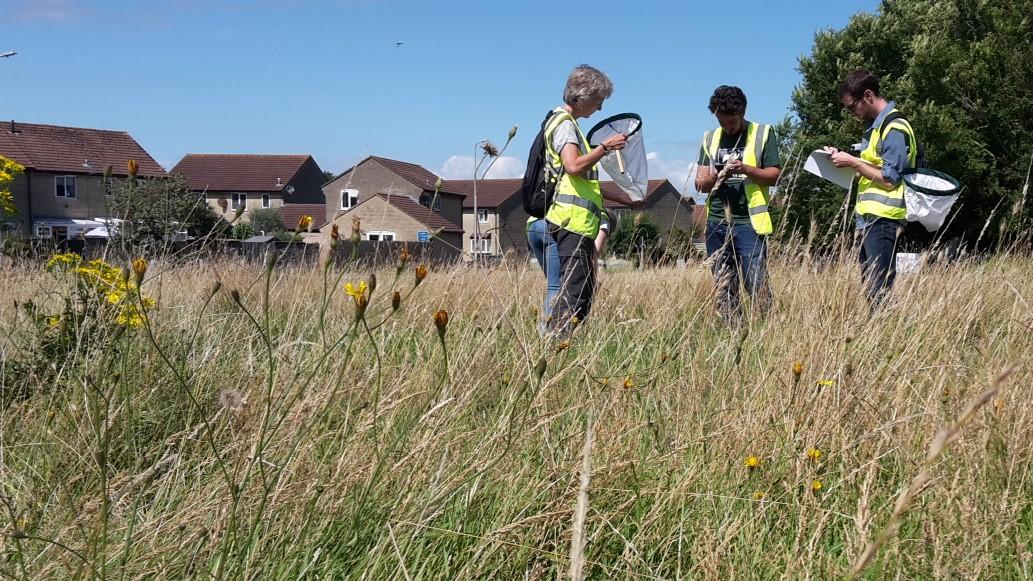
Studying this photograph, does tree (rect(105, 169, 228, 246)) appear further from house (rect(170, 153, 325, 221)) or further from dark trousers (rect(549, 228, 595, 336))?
house (rect(170, 153, 325, 221))

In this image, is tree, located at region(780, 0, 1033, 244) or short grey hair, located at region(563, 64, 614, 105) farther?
tree, located at region(780, 0, 1033, 244)

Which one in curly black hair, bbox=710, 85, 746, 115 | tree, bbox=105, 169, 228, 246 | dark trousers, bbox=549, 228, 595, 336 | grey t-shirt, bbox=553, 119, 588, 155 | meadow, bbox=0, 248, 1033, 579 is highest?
curly black hair, bbox=710, 85, 746, 115

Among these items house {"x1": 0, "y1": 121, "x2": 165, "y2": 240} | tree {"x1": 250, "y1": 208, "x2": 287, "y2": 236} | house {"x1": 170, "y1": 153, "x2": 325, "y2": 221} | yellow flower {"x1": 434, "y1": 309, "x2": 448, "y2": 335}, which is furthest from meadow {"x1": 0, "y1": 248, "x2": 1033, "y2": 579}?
house {"x1": 170, "y1": 153, "x2": 325, "y2": 221}

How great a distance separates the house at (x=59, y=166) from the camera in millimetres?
47906

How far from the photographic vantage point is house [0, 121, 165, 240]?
47.9 m

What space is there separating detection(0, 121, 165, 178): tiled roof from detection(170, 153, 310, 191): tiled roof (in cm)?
1235

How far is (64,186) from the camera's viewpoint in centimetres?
4938

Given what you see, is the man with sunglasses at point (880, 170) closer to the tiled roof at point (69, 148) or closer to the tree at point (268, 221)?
the tree at point (268, 221)

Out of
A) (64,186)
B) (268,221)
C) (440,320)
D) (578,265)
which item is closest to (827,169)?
(578,265)

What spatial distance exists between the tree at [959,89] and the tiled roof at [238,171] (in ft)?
162

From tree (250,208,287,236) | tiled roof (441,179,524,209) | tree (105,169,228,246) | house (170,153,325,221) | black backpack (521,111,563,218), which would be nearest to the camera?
tree (105,169,228,246)

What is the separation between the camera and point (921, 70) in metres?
22.0

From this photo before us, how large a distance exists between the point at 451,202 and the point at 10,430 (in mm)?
61850

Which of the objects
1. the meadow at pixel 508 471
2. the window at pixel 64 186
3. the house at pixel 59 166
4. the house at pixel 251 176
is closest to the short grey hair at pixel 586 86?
the meadow at pixel 508 471
